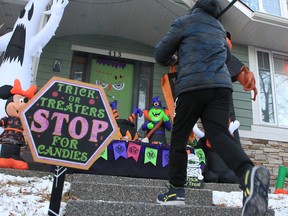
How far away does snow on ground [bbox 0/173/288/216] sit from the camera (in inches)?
97.1

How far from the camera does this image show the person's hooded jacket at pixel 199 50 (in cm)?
227

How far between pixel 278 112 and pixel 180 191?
6.06 m

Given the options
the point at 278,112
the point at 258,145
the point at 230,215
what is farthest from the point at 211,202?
the point at 278,112

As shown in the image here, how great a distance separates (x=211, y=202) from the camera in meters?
3.47

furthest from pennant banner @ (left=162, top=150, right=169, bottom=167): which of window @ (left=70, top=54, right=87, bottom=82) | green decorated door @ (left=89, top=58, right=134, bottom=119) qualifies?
window @ (left=70, top=54, right=87, bottom=82)

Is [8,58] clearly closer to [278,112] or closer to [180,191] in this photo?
[180,191]

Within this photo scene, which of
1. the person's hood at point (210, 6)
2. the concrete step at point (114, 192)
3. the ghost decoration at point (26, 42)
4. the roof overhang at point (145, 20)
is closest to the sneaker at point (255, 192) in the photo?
the person's hood at point (210, 6)

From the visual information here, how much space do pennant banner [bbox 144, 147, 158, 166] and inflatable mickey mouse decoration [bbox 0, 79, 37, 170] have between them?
1696 mm

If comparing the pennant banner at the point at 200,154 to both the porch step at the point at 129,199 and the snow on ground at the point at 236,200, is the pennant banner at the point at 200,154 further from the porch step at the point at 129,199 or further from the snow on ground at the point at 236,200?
the snow on ground at the point at 236,200

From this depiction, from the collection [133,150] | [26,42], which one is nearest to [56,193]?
[133,150]

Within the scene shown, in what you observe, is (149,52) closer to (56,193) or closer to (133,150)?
(133,150)

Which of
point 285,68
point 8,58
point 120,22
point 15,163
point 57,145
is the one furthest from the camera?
point 285,68

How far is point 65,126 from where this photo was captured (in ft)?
7.10

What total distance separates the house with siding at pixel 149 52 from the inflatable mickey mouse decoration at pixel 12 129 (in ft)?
9.53
